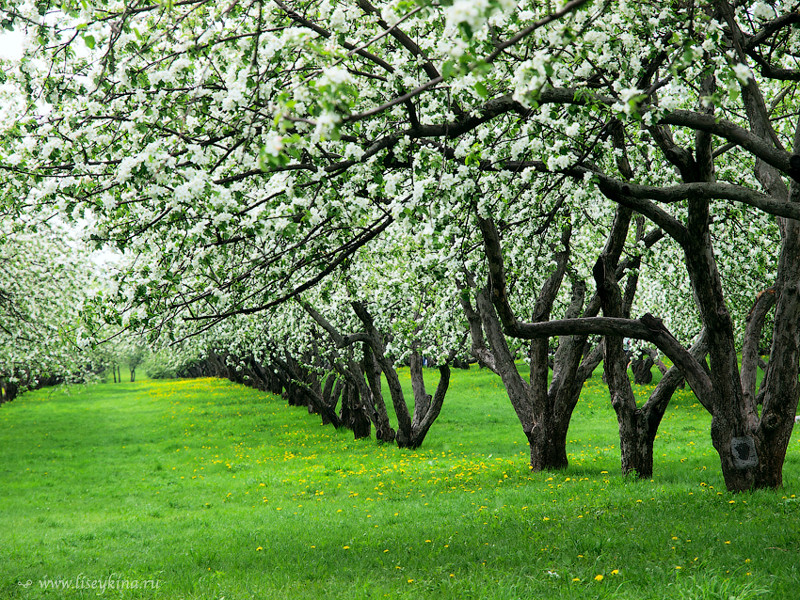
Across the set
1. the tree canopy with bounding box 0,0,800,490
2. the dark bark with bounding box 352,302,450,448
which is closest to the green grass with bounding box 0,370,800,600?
the dark bark with bounding box 352,302,450,448

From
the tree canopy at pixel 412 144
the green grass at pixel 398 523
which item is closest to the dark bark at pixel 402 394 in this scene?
the green grass at pixel 398 523

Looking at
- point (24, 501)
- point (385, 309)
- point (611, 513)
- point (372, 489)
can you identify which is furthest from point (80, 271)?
point (611, 513)

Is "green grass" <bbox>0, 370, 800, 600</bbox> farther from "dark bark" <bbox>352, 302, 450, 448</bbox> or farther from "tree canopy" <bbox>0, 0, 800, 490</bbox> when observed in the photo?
"tree canopy" <bbox>0, 0, 800, 490</bbox>

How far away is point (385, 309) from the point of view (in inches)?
778

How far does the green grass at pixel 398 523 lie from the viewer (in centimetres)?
721

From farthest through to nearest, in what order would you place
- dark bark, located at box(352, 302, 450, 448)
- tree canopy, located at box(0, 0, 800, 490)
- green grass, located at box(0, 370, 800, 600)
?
1. dark bark, located at box(352, 302, 450, 448)
2. green grass, located at box(0, 370, 800, 600)
3. tree canopy, located at box(0, 0, 800, 490)

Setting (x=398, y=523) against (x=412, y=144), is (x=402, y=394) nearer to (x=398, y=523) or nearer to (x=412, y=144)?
(x=398, y=523)

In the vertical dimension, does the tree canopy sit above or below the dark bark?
above

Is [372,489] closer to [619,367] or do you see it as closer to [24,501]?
[619,367]

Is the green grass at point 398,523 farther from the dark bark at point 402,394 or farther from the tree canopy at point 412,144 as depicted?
the tree canopy at point 412,144

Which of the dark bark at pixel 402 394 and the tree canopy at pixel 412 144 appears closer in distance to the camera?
the tree canopy at pixel 412 144

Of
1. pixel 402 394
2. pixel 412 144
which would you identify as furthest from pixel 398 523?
pixel 402 394

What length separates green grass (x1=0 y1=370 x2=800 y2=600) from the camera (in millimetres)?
7215

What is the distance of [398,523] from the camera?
437 inches
